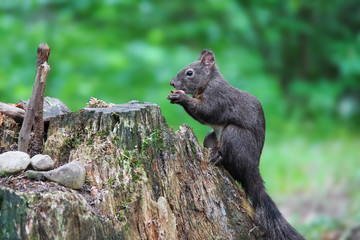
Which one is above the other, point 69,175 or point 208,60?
point 208,60

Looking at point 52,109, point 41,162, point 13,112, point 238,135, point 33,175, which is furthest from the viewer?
point 238,135

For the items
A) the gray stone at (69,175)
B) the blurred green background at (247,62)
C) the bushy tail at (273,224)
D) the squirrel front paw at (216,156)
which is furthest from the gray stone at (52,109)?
the blurred green background at (247,62)

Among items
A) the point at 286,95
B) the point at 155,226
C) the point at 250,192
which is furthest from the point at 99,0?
the point at 155,226

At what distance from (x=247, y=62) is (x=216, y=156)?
18.7 ft

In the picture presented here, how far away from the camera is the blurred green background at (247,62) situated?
7508 millimetres

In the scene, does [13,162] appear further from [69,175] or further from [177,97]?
[177,97]

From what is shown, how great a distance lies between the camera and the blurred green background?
7508 mm

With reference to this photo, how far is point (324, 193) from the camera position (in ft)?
23.0

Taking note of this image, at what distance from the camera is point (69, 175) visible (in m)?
2.96

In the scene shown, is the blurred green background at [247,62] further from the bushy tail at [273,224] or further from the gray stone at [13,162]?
the gray stone at [13,162]

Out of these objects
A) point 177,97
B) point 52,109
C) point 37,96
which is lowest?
point 37,96

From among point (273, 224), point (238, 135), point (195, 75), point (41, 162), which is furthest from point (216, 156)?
point (41, 162)

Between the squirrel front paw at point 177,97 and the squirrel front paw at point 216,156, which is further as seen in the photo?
the squirrel front paw at point 177,97

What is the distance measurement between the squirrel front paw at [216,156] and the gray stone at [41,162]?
1228 millimetres
